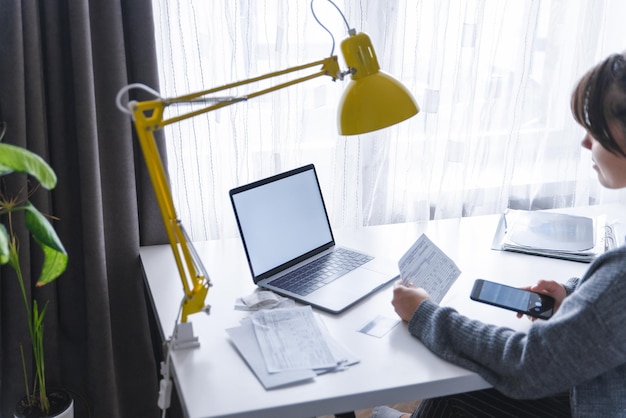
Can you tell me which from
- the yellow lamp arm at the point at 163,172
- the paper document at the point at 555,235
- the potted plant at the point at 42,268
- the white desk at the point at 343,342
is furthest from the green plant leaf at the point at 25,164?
the paper document at the point at 555,235

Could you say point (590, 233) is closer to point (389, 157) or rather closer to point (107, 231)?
point (389, 157)

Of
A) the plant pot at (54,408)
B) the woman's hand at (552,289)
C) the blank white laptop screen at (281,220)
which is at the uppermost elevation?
the blank white laptop screen at (281,220)

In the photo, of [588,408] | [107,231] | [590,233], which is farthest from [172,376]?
[590,233]

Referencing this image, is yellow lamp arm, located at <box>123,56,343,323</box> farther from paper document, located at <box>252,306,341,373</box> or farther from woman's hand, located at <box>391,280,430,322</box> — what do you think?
woman's hand, located at <box>391,280,430,322</box>

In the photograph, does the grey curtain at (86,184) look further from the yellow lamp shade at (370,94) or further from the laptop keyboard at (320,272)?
the yellow lamp shade at (370,94)

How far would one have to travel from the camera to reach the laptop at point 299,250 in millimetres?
1428

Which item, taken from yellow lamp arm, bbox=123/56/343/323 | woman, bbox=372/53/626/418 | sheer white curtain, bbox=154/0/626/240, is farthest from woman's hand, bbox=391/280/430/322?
sheer white curtain, bbox=154/0/626/240

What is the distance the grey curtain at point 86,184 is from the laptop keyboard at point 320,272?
1.44ft

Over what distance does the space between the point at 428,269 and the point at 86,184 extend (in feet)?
2.65

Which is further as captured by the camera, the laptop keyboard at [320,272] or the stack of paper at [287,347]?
the laptop keyboard at [320,272]

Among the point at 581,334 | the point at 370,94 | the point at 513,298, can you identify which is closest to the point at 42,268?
the point at 370,94

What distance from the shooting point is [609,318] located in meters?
1.04

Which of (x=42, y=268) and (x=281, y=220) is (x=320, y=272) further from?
(x=42, y=268)

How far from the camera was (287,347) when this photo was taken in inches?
47.4
